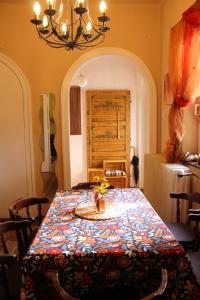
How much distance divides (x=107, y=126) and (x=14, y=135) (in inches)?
92.8

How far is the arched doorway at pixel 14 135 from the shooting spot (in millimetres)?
3678

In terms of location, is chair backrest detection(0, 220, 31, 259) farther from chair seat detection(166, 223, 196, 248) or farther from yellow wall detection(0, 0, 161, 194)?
yellow wall detection(0, 0, 161, 194)

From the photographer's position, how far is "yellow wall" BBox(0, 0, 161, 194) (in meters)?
3.63


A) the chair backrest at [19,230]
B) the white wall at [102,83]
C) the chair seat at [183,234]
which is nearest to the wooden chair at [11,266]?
the chair backrest at [19,230]

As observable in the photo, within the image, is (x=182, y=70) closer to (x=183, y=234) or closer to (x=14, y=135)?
(x=183, y=234)

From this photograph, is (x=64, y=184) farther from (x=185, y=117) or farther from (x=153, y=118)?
(x=185, y=117)

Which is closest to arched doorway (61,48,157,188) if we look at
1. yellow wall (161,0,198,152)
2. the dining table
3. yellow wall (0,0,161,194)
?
yellow wall (0,0,161,194)

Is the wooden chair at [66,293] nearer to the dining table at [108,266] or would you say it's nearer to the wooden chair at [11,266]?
the dining table at [108,266]

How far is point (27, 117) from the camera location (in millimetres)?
3758

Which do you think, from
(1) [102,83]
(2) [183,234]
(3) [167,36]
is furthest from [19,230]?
(1) [102,83]

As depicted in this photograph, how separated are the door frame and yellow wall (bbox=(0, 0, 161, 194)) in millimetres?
62

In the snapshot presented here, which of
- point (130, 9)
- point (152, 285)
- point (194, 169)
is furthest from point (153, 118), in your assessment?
point (152, 285)

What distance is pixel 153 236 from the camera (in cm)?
166

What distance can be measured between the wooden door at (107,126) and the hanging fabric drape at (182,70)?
102 inches
